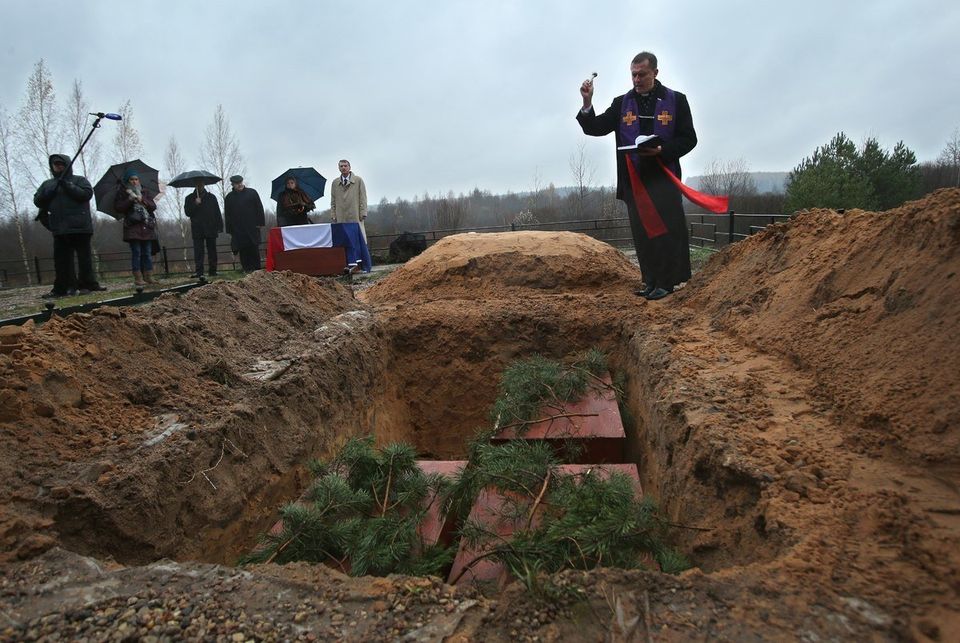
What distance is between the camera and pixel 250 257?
38.3 ft

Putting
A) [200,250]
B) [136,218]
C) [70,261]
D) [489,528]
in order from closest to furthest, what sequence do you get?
[489,528] → [70,261] → [136,218] → [200,250]

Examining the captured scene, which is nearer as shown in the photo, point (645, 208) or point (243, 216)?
point (645, 208)

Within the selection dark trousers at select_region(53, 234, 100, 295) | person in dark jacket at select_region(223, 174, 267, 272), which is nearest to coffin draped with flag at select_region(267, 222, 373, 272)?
person in dark jacket at select_region(223, 174, 267, 272)

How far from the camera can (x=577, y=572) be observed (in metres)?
1.77

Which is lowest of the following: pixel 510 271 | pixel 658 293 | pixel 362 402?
pixel 362 402

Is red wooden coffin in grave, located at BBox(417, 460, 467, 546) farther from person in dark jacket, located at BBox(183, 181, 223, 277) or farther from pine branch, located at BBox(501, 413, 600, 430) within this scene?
person in dark jacket, located at BBox(183, 181, 223, 277)

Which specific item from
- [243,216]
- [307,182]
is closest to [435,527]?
[243,216]

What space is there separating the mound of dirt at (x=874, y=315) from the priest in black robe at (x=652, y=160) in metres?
1.23

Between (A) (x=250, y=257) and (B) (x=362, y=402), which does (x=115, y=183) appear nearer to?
(A) (x=250, y=257)

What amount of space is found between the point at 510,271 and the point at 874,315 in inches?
175

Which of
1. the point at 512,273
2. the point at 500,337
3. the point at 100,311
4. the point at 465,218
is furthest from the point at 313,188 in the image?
the point at 465,218

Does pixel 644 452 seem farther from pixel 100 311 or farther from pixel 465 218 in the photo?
pixel 465 218

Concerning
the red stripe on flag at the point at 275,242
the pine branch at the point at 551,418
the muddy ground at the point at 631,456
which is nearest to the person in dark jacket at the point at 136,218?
the red stripe on flag at the point at 275,242

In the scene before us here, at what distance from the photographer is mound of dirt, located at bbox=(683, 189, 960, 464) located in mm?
2123
